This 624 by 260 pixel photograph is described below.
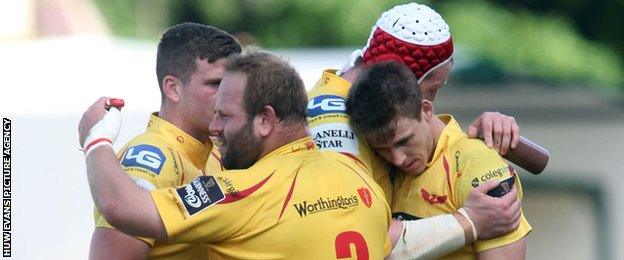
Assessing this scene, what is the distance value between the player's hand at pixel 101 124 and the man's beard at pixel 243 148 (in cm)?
39

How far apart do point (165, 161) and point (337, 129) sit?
26.8 inches

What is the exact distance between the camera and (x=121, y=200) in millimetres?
4531

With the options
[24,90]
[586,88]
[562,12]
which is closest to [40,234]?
[24,90]

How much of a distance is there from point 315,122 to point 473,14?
9.95m

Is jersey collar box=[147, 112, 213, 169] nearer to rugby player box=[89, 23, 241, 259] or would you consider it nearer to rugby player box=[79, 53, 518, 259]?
rugby player box=[89, 23, 241, 259]

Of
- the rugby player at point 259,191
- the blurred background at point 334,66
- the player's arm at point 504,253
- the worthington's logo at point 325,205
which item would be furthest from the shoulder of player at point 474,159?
the blurred background at point 334,66

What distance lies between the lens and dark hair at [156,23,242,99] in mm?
5582

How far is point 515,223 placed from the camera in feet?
17.5

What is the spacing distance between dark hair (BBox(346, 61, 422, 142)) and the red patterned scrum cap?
178 millimetres

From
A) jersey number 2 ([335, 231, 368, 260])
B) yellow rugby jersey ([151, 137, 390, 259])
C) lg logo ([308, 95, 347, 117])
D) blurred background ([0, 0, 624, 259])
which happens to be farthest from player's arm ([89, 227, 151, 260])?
blurred background ([0, 0, 624, 259])

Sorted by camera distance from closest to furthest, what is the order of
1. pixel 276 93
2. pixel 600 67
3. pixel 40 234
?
pixel 276 93, pixel 40 234, pixel 600 67

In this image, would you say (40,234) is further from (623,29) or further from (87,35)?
(623,29)

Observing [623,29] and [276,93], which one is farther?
[623,29]

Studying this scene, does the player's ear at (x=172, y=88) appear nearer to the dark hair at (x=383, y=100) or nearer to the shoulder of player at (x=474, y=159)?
the dark hair at (x=383, y=100)
